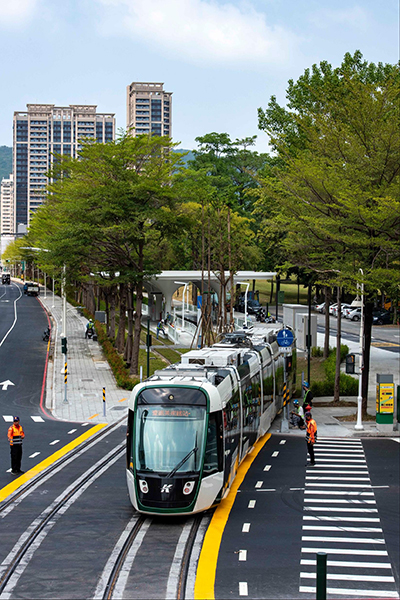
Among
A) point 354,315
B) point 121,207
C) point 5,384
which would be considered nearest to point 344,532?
point 121,207

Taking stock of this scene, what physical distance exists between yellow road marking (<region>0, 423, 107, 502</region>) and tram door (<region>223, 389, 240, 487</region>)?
17.9 ft

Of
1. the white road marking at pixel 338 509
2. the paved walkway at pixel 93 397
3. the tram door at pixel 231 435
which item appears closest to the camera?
the tram door at pixel 231 435

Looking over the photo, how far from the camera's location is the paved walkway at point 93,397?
25750 millimetres

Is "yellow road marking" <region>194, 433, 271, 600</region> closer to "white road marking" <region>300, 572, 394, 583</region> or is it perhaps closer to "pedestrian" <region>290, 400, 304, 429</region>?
"white road marking" <region>300, 572, 394, 583</region>

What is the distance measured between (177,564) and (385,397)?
15.1 m

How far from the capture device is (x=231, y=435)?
15359mm

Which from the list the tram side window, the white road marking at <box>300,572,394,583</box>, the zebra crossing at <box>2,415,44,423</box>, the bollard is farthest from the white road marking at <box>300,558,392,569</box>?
the zebra crossing at <box>2,415,44,423</box>

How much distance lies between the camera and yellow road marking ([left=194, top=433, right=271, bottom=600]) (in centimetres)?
1049

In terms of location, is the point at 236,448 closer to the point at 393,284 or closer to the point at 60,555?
the point at 60,555

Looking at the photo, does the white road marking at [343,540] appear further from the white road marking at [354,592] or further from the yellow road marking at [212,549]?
the white road marking at [354,592]

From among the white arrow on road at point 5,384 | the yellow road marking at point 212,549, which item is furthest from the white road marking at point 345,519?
the white arrow on road at point 5,384

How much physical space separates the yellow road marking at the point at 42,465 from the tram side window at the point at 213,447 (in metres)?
5.41

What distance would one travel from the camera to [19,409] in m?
29.0

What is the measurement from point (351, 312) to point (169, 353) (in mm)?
33291
